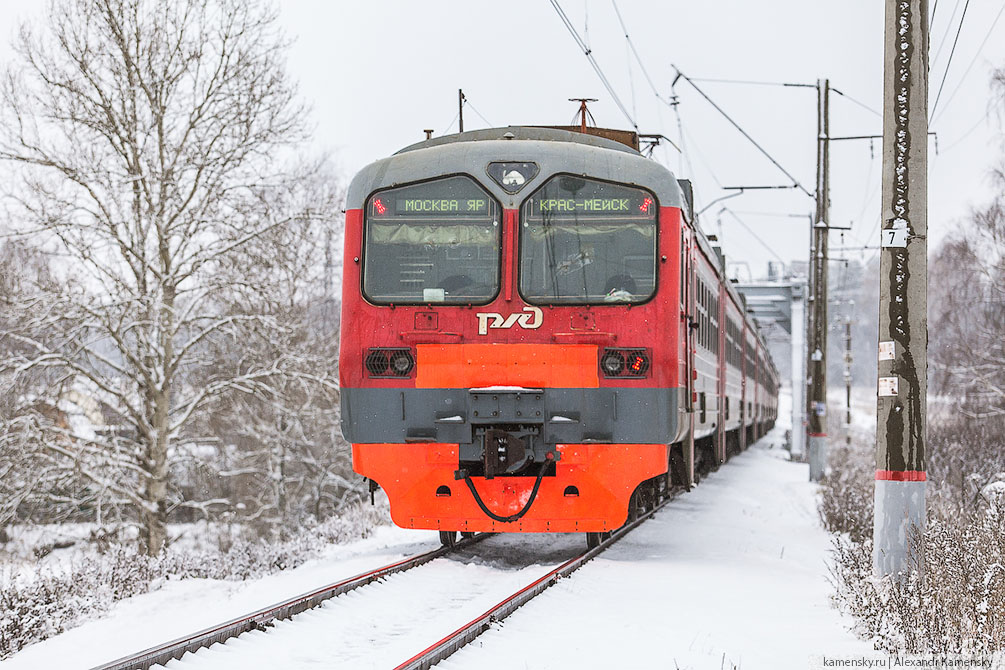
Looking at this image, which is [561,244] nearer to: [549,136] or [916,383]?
[549,136]

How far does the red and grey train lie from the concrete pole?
188 cm

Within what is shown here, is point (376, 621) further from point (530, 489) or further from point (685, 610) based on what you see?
point (530, 489)

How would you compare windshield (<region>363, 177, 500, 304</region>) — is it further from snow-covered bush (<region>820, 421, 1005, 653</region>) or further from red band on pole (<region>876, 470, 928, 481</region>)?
snow-covered bush (<region>820, 421, 1005, 653</region>)

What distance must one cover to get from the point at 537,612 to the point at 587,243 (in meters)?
3.14

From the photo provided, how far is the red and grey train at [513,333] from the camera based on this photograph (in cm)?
871

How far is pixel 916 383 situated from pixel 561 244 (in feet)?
9.52

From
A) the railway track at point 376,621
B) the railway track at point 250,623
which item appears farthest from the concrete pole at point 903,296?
the railway track at point 250,623

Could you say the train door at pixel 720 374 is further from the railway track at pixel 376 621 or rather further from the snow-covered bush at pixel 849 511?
the railway track at pixel 376 621

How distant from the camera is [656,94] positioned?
15461mm

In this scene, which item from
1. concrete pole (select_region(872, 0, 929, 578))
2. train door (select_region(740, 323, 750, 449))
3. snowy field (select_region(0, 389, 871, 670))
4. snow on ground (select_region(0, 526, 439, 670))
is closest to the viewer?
snowy field (select_region(0, 389, 871, 670))

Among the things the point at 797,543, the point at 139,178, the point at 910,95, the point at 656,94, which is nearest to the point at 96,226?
the point at 139,178

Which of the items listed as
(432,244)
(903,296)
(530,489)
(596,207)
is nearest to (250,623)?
(530,489)

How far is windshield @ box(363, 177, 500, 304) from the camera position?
29.2 feet

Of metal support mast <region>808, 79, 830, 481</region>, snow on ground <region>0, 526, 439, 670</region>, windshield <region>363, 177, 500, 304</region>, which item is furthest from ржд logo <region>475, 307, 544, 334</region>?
metal support mast <region>808, 79, 830, 481</region>
